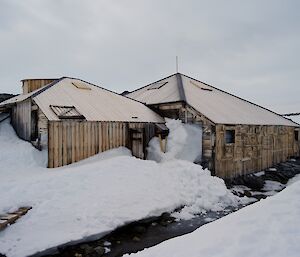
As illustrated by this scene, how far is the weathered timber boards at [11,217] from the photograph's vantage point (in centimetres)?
828

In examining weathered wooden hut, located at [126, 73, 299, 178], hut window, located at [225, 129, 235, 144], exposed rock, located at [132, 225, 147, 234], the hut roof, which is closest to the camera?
exposed rock, located at [132, 225, 147, 234]

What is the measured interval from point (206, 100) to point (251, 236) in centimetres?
1691

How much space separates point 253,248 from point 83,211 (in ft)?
22.0

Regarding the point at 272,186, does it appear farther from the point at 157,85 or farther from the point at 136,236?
the point at 136,236

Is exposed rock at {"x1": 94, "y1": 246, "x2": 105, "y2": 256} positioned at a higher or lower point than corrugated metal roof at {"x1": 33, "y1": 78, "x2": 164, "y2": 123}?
lower

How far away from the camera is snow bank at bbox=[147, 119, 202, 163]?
16.7 m

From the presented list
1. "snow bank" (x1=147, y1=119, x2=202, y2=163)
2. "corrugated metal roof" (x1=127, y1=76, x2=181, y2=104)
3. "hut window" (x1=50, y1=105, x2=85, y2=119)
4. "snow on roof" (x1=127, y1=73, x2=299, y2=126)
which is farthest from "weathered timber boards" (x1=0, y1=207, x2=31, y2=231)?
"corrugated metal roof" (x1=127, y1=76, x2=181, y2=104)

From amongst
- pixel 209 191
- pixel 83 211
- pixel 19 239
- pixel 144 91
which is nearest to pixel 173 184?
pixel 209 191

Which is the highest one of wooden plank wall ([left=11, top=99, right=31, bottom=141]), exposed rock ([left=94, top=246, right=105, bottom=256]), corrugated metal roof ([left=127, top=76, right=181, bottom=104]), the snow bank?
corrugated metal roof ([left=127, top=76, right=181, bottom=104])

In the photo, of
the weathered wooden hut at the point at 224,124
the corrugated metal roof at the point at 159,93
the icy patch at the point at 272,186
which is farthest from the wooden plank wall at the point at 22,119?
the icy patch at the point at 272,186

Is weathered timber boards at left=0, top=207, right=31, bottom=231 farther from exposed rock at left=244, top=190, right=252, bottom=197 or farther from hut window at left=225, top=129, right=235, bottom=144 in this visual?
hut window at left=225, top=129, right=235, bottom=144

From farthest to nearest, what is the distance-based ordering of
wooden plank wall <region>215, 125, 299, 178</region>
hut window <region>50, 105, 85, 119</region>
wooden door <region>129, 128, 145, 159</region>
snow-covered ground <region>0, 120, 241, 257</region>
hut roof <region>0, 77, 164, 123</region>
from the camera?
wooden plank wall <region>215, 125, 299, 178</region>
wooden door <region>129, 128, 145, 159</region>
hut roof <region>0, 77, 164, 123</region>
hut window <region>50, 105, 85, 119</region>
snow-covered ground <region>0, 120, 241, 257</region>

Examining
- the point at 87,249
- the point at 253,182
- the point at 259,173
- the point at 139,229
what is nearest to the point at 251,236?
the point at 87,249

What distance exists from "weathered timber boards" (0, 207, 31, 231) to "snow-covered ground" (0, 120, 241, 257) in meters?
0.13
